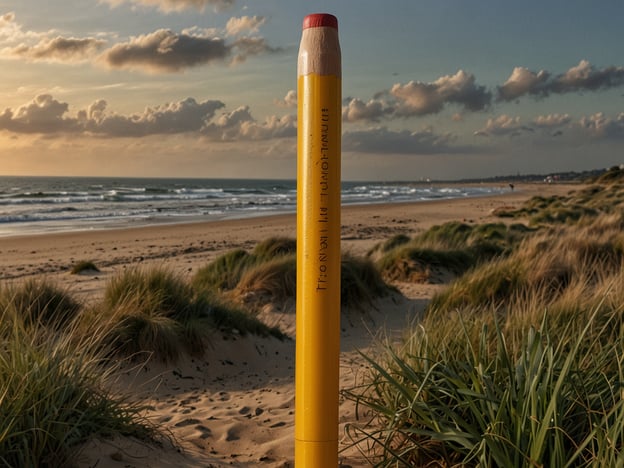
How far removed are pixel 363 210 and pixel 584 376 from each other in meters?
35.5

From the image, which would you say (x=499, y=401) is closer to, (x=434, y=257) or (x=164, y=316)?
(x=164, y=316)

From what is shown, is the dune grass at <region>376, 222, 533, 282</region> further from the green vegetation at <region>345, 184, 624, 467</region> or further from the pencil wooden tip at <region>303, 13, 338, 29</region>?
the pencil wooden tip at <region>303, 13, 338, 29</region>

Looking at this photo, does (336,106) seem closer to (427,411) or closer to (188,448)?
(427,411)

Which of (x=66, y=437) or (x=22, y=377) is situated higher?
(x=22, y=377)

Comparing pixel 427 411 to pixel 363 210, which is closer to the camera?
pixel 427 411

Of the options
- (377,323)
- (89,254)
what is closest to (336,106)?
(377,323)

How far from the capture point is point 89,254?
1856cm

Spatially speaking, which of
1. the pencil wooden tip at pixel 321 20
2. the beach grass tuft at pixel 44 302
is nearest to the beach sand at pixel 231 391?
the beach grass tuft at pixel 44 302

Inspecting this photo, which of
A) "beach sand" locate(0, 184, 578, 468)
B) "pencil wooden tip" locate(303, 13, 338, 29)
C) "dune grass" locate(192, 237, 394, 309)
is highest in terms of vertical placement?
"pencil wooden tip" locate(303, 13, 338, 29)

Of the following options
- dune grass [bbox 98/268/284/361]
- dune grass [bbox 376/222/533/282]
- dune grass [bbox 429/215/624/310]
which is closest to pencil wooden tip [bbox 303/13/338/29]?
dune grass [bbox 98/268/284/361]

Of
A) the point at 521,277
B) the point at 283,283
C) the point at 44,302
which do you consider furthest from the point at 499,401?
the point at 283,283

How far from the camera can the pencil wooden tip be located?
2.70m

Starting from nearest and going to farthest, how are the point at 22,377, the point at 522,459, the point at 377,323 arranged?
the point at 522,459, the point at 22,377, the point at 377,323

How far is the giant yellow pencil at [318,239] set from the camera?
8.77 ft
